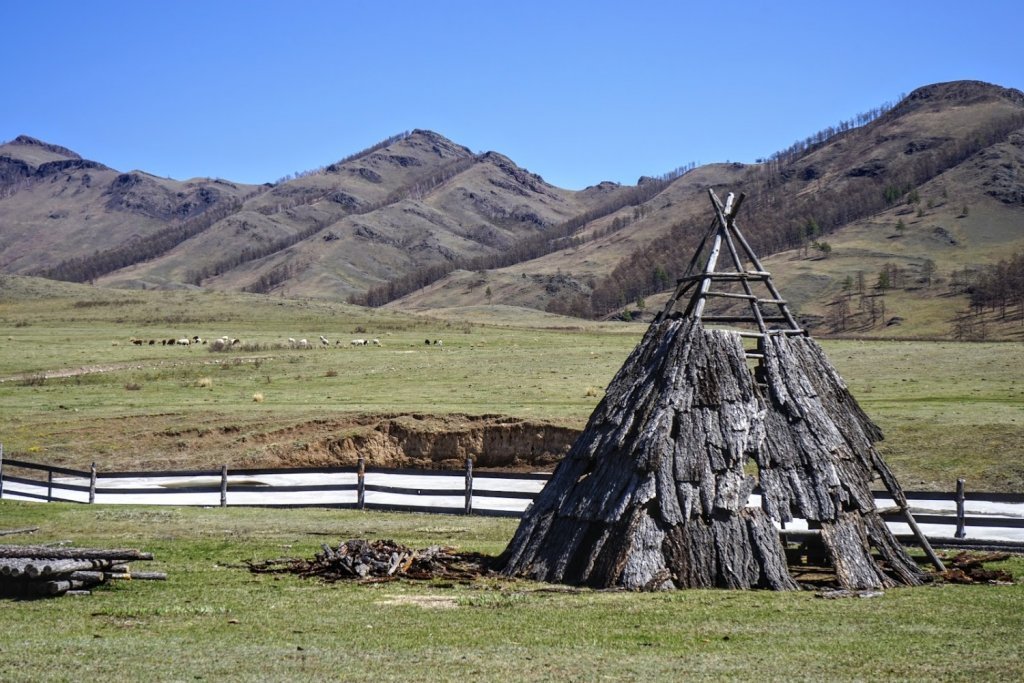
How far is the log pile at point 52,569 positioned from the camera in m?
13.9

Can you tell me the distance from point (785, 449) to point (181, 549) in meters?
10.4

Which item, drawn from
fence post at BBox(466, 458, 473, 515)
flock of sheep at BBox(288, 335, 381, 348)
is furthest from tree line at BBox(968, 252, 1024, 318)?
fence post at BBox(466, 458, 473, 515)

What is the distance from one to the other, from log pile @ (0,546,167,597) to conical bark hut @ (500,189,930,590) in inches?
227

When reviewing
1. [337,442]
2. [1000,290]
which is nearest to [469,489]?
[337,442]

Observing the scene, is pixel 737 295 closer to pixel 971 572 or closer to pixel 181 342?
pixel 971 572

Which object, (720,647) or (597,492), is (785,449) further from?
(720,647)

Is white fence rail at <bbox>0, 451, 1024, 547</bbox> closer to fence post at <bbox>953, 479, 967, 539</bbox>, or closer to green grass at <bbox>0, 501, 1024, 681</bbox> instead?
fence post at <bbox>953, 479, 967, 539</bbox>

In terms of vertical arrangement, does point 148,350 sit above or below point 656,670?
above

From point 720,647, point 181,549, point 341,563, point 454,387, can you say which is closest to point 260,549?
point 181,549

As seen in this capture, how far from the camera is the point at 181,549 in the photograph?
60.7 feet

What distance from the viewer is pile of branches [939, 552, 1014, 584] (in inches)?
613

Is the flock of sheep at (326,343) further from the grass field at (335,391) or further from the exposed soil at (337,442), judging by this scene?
the exposed soil at (337,442)

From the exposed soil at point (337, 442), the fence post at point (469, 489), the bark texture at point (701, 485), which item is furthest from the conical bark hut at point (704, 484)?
the exposed soil at point (337, 442)

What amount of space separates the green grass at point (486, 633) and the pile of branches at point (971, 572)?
0.56 meters
